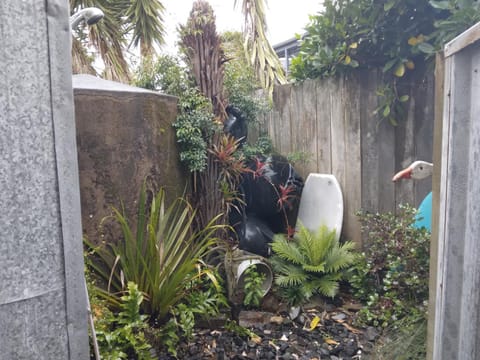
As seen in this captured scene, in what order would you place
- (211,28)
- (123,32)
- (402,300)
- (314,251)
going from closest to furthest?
1. (402,300)
2. (314,251)
3. (211,28)
4. (123,32)

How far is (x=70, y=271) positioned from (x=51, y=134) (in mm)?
445

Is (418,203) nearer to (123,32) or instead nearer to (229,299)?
(229,299)

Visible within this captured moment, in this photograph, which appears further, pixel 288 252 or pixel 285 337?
pixel 288 252

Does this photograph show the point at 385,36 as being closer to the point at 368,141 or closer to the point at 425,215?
the point at 368,141

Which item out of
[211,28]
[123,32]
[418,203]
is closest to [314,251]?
[418,203]

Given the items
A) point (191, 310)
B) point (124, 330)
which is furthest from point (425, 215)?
point (124, 330)

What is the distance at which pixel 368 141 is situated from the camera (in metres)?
2.91

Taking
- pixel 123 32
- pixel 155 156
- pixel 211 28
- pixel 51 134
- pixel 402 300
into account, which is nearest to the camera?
pixel 51 134

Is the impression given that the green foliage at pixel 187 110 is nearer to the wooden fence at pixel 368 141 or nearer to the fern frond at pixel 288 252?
the fern frond at pixel 288 252

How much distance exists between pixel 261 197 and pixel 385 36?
1576mm

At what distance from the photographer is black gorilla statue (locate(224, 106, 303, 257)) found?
3.09m

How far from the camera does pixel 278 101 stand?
377 centimetres

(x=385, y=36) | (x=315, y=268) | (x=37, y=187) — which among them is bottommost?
(x=315, y=268)

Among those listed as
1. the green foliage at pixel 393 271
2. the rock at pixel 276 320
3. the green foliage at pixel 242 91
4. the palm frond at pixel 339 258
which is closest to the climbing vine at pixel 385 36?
the green foliage at pixel 242 91
